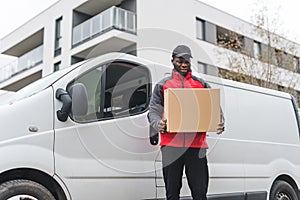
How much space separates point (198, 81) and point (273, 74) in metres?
12.2

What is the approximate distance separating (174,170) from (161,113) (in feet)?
1.94

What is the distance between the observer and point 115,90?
4.38 metres

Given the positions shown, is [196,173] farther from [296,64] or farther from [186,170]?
[296,64]

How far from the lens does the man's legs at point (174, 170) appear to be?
3.71 m

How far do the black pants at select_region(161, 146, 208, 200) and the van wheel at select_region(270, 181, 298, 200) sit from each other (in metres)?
2.37

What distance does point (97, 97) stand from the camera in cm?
409

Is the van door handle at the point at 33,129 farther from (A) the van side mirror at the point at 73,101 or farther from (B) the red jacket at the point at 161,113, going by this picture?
(B) the red jacket at the point at 161,113

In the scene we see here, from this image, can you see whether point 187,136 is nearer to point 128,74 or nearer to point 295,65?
point 128,74

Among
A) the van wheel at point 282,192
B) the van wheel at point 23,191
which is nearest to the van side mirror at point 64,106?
the van wheel at point 23,191

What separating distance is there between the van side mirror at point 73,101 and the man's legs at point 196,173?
1148 mm

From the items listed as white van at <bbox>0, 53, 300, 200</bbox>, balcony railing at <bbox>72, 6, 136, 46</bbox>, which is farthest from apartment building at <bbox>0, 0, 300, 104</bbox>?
white van at <bbox>0, 53, 300, 200</bbox>

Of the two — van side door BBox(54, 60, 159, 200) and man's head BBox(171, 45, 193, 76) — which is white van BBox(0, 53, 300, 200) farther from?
man's head BBox(171, 45, 193, 76)

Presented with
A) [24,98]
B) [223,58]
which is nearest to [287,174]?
[24,98]

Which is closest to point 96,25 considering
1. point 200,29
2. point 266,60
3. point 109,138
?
point 200,29
